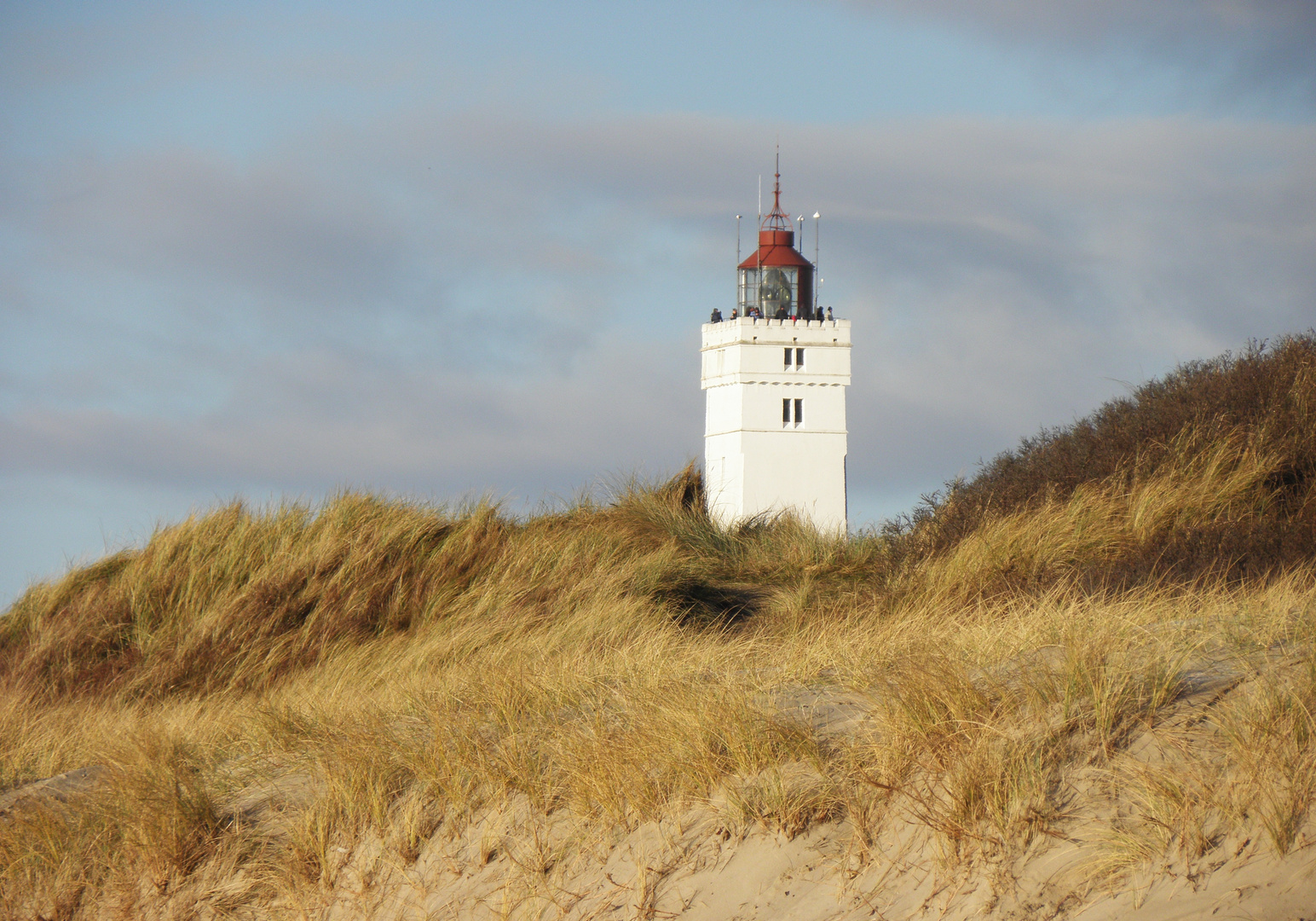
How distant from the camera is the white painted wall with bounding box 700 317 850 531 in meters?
38.9

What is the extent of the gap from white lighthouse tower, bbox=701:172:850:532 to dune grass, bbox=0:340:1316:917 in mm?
27419

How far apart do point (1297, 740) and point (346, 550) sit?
7.73 m

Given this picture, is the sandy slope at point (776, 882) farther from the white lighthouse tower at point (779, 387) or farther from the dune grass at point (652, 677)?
the white lighthouse tower at point (779, 387)

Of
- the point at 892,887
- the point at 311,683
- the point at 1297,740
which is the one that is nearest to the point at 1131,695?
the point at 1297,740

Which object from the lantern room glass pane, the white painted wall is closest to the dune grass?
the white painted wall

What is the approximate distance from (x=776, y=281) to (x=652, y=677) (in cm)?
3507

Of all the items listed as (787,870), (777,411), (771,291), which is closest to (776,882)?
(787,870)

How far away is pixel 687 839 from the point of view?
387 centimetres

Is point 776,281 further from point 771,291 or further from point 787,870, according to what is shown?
point 787,870

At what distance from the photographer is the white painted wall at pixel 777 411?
3894cm

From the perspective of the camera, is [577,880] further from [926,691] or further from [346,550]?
[346,550]

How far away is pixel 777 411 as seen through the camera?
39219mm

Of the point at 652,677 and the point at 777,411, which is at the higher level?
the point at 777,411

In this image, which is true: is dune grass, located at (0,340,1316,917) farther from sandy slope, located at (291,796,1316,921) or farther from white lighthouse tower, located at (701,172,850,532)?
white lighthouse tower, located at (701,172,850,532)
